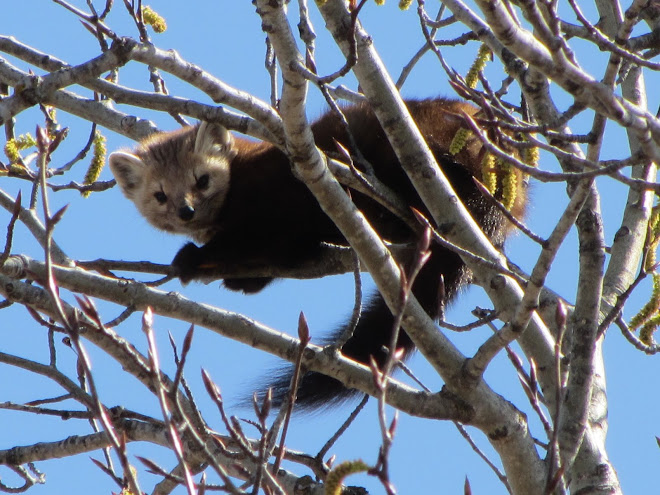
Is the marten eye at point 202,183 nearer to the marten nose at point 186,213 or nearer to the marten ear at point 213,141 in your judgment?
the marten ear at point 213,141

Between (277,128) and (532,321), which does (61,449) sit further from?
(532,321)

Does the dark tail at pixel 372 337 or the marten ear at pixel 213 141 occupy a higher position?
the marten ear at pixel 213 141

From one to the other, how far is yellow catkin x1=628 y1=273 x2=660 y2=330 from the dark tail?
6.78ft

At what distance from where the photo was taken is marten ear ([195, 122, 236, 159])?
6004 millimetres

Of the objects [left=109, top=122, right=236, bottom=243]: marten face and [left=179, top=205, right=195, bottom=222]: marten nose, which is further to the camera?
[left=109, top=122, right=236, bottom=243]: marten face

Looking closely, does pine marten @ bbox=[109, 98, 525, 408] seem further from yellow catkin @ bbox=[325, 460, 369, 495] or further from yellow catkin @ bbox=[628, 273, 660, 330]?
yellow catkin @ bbox=[325, 460, 369, 495]

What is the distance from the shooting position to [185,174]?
6.03m

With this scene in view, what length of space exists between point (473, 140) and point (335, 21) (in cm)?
199

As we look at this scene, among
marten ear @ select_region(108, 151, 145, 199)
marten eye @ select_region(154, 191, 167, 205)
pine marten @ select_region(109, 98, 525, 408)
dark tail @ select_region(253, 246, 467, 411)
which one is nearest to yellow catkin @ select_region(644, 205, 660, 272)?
pine marten @ select_region(109, 98, 525, 408)

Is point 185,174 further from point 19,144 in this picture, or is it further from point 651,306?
point 651,306

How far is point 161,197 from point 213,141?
53cm

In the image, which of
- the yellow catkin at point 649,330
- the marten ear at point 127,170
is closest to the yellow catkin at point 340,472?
the yellow catkin at point 649,330

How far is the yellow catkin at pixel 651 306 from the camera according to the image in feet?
9.14

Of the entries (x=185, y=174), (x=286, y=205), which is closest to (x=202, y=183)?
(x=185, y=174)
